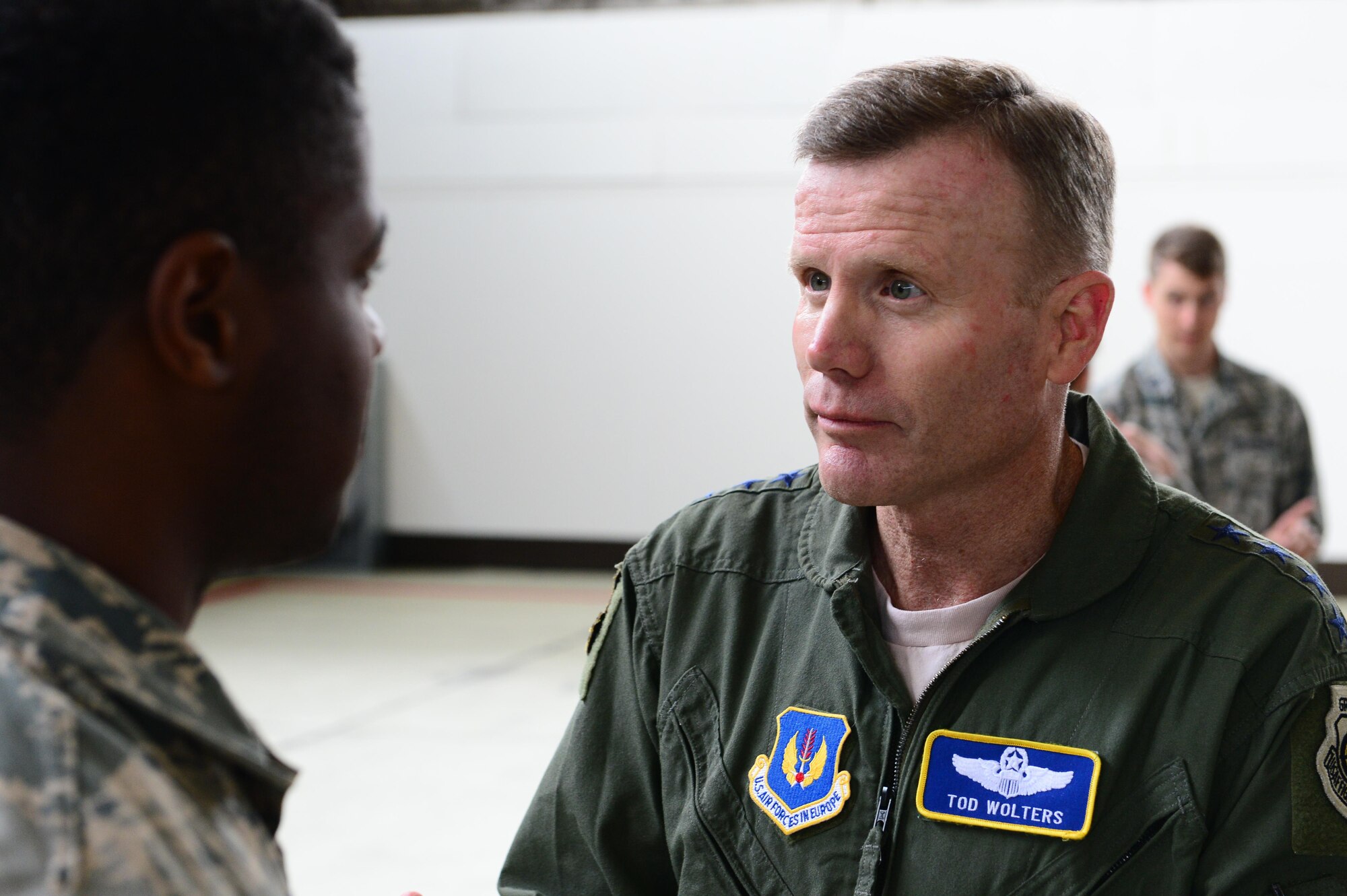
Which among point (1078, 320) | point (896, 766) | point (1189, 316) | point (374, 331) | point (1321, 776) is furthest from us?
point (1189, 316)

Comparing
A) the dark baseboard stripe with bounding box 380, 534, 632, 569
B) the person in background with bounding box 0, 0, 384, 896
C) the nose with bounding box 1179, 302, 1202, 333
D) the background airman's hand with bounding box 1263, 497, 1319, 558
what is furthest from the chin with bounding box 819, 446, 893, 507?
the dark baseboard stripe with bounding box 380, 534, 632, 569

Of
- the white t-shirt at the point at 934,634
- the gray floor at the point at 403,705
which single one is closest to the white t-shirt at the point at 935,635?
the white t-shirt at the point at 934,634

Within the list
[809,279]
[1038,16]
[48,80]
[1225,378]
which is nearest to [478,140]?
[1038,16]

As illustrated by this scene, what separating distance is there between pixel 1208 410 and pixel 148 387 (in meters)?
3.84

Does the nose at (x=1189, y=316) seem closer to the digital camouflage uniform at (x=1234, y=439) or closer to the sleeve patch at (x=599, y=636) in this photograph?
the digital camouflage uniform at (x=1234, y=439)

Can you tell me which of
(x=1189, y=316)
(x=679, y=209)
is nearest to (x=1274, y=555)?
(x=1189, y=316)

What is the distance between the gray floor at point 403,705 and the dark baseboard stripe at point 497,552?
1.21ft

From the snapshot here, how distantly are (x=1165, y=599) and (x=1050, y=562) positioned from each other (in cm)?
12

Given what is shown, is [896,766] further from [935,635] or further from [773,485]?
[773,485]

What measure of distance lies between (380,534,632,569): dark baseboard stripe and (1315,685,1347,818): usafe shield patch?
7.58 m

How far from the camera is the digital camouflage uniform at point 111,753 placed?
2.09 feet

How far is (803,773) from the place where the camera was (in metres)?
1.42

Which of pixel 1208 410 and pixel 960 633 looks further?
pixel 1208 410

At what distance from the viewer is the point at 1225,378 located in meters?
4.09
